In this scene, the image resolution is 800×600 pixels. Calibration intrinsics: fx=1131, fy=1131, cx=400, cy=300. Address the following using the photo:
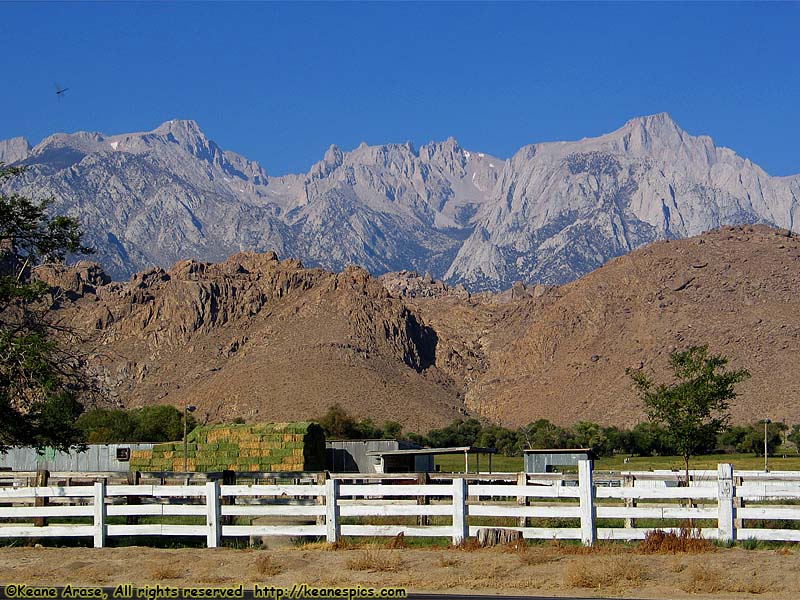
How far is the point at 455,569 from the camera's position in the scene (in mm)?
17609

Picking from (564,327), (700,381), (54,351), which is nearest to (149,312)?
(564,327)

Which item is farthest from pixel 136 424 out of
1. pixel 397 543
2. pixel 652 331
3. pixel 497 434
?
pixel 397 543

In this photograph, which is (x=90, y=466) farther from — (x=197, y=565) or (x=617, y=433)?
(x=617, y=433)

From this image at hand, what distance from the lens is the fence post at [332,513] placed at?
19969mm

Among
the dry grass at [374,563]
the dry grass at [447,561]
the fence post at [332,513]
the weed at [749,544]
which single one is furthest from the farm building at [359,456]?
the dry grass at [447,561]

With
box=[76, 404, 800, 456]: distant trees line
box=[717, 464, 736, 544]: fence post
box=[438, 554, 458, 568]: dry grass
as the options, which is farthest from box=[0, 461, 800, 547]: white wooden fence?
box=[76, 404, 800, 456]: distant trees line

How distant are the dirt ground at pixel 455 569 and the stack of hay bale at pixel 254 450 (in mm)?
30142

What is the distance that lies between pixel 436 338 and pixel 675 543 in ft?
533

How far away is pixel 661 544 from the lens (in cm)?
1892

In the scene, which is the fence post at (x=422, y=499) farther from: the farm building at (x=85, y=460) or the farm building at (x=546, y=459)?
the farm building at (x=85, y=460)

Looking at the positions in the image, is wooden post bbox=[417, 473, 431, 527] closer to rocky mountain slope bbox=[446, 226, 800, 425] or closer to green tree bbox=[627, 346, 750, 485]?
green tree bbox=[627, 346, 750, 485]

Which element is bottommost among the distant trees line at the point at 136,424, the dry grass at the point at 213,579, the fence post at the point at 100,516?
the dry grass at the point at 213,579

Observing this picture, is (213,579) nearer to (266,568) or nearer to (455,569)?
(266,568)

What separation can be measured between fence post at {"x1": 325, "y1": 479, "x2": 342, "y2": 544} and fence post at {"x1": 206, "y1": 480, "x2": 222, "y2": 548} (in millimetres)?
1986
